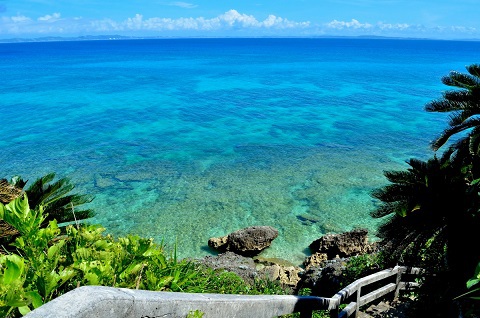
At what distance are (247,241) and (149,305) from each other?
16.1 metres

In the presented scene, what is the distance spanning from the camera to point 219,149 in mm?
35344

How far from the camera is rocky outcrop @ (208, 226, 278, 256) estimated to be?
60.7ft

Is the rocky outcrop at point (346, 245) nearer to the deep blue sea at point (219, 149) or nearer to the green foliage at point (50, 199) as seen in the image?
the deep blue sea at point (219, 149)

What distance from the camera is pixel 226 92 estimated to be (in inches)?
2500

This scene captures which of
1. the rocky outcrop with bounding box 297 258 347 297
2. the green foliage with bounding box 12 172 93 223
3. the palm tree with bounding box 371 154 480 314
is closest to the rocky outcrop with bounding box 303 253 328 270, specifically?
the rocky outcrop with bounding box 297 258 347 297

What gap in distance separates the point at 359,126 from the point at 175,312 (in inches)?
1684

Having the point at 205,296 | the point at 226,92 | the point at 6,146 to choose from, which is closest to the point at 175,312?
the point at 205,296

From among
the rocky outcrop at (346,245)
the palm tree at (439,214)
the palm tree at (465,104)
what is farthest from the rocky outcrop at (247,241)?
the palm tree at (465,104)

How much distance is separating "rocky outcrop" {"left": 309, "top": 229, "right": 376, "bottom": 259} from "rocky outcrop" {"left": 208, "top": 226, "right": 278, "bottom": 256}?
253 cm

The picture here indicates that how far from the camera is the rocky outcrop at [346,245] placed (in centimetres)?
1756

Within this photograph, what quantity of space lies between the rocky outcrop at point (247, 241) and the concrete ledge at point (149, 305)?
1439 cm

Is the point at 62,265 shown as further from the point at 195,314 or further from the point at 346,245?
the point at 346,245

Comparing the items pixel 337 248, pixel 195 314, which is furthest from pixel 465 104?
pixel 195 314

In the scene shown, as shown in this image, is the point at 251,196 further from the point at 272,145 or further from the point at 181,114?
A: the point at 181,114
